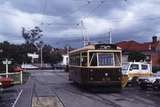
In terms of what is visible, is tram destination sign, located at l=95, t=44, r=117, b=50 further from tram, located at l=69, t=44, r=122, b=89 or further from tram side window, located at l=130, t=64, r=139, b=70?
tram side window, located at l=130, t=64, r=139, b=70

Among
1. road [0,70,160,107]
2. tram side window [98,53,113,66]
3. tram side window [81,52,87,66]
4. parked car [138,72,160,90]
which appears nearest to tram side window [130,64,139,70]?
parked car [138,72,160,90]

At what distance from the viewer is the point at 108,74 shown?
3009 cm

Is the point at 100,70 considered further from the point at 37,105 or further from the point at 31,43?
the point at 31,43

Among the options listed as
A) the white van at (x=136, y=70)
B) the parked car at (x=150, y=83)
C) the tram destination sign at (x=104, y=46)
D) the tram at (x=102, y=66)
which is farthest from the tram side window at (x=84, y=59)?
the white van at (x=136, y=70)

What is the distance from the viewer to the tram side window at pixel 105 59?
3041 cm

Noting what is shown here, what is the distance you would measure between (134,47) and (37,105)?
96901mm

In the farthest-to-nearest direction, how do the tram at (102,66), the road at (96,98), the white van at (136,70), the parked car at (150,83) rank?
the white van at (136,70) → the parked car at (150,83) → the tram at (102,66) → the road at (96,98)

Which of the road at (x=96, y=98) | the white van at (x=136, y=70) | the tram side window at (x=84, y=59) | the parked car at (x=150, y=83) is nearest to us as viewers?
the road at (x=96, y=98)

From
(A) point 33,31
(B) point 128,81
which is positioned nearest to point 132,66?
(B) point 128,81

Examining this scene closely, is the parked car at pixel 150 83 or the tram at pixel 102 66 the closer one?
the tram at pixel 102 66

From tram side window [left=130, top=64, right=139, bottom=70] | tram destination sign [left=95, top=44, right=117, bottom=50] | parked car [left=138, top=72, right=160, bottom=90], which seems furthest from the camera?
tram side window [left=130, top=64, right=139, bottom=70]

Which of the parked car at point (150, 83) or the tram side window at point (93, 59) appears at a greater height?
the tram side window at point (93, 59)

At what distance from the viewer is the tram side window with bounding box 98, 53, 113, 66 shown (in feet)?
99.8

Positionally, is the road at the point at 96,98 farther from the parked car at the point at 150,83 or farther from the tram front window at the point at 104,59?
the tram front window at the point at 104,59
